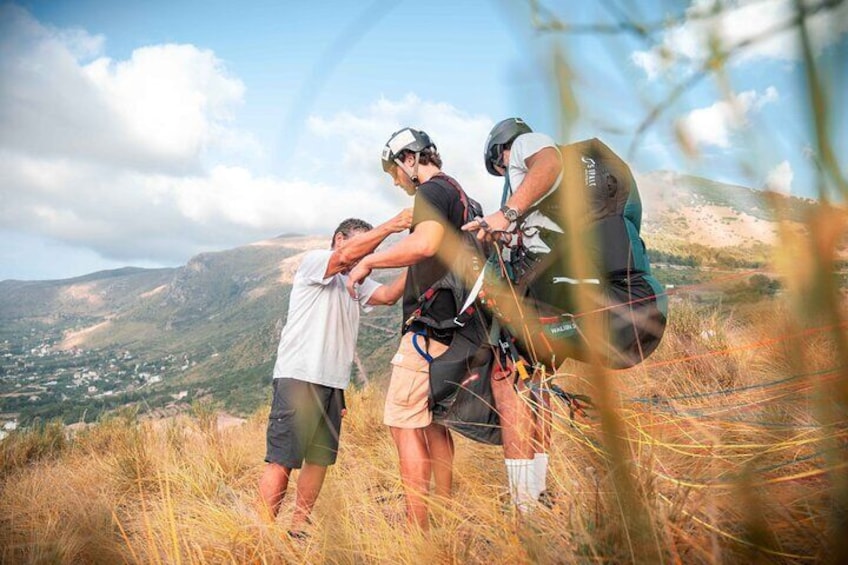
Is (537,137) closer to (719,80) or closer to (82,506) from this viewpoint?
(719,80)

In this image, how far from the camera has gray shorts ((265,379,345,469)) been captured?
11.1 ft

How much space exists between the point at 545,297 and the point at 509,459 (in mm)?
795

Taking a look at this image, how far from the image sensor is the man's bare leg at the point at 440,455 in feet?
8.74

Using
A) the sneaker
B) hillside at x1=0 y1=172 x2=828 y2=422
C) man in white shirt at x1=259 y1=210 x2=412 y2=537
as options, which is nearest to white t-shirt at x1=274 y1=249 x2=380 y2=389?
man in white shirt at x1=259 y1=210 x2=412 y2=537

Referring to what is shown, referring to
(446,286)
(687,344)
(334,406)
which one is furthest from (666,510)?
(687,344)

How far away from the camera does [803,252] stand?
1.27ft

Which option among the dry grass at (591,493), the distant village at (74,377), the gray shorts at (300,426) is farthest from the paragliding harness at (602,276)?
the distant village at (74,377)

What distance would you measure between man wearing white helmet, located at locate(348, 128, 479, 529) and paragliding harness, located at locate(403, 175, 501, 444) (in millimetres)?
40

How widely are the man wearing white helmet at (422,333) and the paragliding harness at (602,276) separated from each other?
45 cm

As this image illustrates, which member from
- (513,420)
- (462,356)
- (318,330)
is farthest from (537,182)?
(318,330)

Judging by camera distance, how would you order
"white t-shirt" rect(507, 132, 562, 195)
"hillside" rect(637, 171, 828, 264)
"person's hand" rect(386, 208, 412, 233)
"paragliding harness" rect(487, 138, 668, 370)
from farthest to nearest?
"person's hand" rect(386, 208, 412, 233) < "white t-shirt" rect(507, 132, 562, 195) < "paragliding harness" rect(487, 138, 668, 370) < "hillside" rect(637, 171, 828, 264)

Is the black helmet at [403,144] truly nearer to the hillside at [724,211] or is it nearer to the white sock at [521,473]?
the white sock at [521,473]

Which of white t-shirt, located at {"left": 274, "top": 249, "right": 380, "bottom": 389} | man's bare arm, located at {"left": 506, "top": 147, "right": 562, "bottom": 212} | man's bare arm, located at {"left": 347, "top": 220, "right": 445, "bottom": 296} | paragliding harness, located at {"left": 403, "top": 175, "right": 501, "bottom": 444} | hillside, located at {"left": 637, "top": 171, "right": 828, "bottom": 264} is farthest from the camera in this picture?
white t-shirt, located at {"left": 274, "top": 249, "right": 380, "bottom": 389}

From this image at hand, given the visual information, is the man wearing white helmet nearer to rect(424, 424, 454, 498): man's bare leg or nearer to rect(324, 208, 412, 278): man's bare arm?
rect(424, 424, 454, 498): man's bare leg
